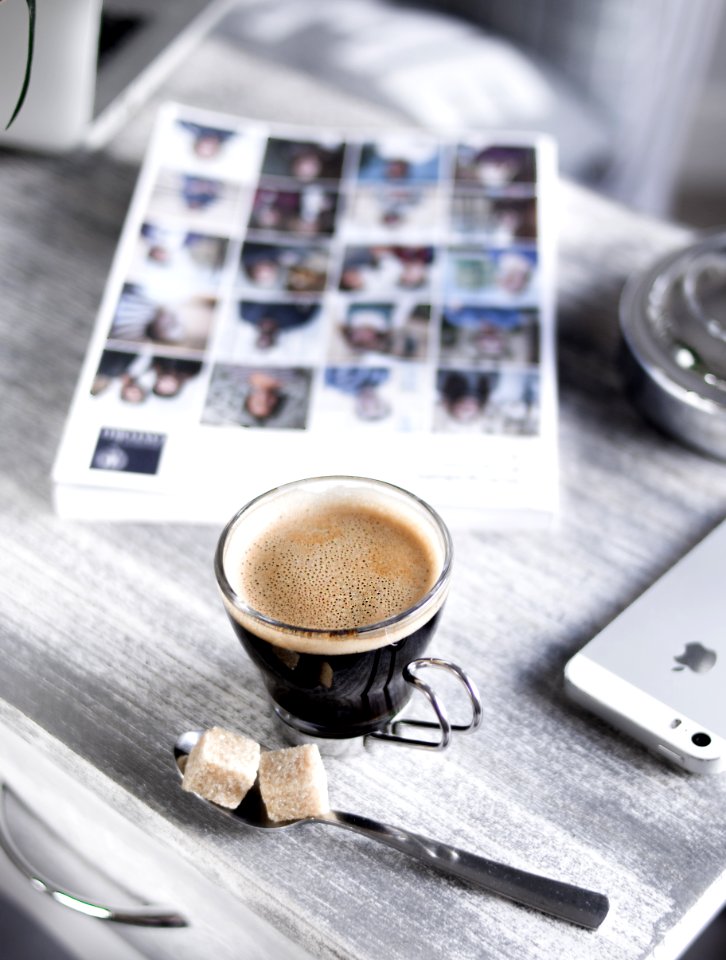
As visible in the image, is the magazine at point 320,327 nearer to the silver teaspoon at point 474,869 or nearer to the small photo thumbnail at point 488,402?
the small photo thumbnail at point 488,402

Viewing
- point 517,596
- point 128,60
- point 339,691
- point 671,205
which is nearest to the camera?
point 339,691

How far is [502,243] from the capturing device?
0.68 metres

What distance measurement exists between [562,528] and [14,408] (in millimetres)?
309

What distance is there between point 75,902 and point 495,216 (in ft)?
1.55

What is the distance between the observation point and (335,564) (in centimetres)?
44

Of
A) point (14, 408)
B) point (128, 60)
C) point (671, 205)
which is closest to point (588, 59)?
point (128, 60)

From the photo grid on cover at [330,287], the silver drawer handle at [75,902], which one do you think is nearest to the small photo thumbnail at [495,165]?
the photo grid on cover at [330,287]

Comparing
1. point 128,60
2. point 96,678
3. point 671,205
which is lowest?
point 671,205

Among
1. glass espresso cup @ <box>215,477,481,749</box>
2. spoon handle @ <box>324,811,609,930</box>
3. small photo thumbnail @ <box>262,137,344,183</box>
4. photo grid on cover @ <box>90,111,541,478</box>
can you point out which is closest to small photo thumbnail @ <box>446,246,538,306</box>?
photo grid on cover @ <box>90,111,541,478</box>

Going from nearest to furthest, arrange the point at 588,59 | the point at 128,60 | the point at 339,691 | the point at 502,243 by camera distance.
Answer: the point at 339,691
the point at 502,243
the point at 128,60
the point at 588,59

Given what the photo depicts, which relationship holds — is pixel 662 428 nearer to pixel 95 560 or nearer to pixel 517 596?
pixel 517 596

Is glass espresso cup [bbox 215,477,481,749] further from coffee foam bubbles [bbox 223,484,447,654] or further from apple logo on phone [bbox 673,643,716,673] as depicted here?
apple logo on phone [bbox 673,643,716,673]

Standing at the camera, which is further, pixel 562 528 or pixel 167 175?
pixel 167 175

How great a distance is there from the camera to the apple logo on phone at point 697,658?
0.47m
